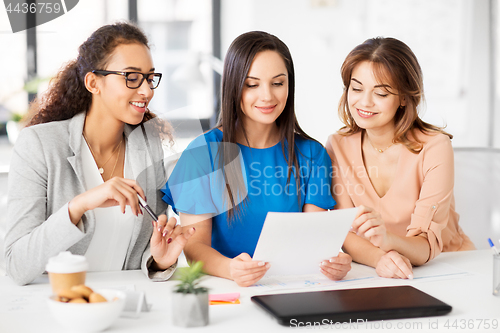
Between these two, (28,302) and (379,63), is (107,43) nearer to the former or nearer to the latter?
(28,302)

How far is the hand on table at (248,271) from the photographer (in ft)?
3.63

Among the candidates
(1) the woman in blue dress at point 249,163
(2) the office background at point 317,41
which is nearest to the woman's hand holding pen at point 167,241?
(1) the woman in blue dress at point 249,163

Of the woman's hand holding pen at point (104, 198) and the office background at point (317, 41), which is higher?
the office background at point (317, 41)

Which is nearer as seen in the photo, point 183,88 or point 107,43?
point 107,43

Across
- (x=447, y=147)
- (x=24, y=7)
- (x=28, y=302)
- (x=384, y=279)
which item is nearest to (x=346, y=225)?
(x=384, y=279)

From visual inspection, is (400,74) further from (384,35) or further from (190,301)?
(384,35)

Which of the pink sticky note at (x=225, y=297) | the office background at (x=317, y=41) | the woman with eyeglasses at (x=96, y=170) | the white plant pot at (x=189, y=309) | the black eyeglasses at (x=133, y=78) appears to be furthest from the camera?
the office background at (x=317, y=41)

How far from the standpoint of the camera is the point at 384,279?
3.96 ft

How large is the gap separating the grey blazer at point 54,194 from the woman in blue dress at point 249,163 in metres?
0.10

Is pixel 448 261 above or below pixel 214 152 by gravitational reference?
below

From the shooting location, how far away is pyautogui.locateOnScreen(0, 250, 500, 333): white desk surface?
87cm

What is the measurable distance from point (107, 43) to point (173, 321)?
2.68ft

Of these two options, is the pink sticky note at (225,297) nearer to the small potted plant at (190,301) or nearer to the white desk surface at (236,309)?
the white desk surface at (236,309)

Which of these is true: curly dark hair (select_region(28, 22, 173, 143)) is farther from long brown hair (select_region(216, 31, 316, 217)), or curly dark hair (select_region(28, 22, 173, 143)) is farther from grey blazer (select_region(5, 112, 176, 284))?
long brown hair (select_region(216, 31, 316, 217))
